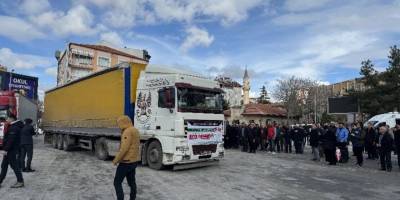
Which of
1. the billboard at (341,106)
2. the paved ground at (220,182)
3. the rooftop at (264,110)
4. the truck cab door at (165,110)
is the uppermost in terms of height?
the rooftop at (264,110)

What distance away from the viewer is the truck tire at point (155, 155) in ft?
43.2

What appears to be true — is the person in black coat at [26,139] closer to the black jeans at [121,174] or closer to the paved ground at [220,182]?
the paved ground at [220,182]

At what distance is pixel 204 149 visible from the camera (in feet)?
43.9

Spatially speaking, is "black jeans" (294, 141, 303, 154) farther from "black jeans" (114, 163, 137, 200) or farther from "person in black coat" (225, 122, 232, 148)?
"black jeans" (114, 163, 137, 200)

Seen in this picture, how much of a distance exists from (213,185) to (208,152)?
314 cm

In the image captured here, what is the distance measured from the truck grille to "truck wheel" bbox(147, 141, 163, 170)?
3.62 ft

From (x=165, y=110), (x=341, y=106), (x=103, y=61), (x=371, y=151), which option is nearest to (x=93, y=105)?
(x=165, y=110)

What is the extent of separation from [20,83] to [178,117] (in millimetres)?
18956

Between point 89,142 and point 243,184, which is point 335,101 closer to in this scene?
point 89,142

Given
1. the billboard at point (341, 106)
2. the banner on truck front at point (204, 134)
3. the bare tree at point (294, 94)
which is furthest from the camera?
the bare tree at point (294, 94)

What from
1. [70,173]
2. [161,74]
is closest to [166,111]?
[161,74]

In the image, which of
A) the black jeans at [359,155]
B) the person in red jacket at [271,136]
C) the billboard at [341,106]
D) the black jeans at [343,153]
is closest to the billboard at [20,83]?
the person in red jacket at [271,136]

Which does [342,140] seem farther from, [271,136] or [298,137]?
[271,136]

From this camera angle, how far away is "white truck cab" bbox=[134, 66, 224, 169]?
12742 millimetres
